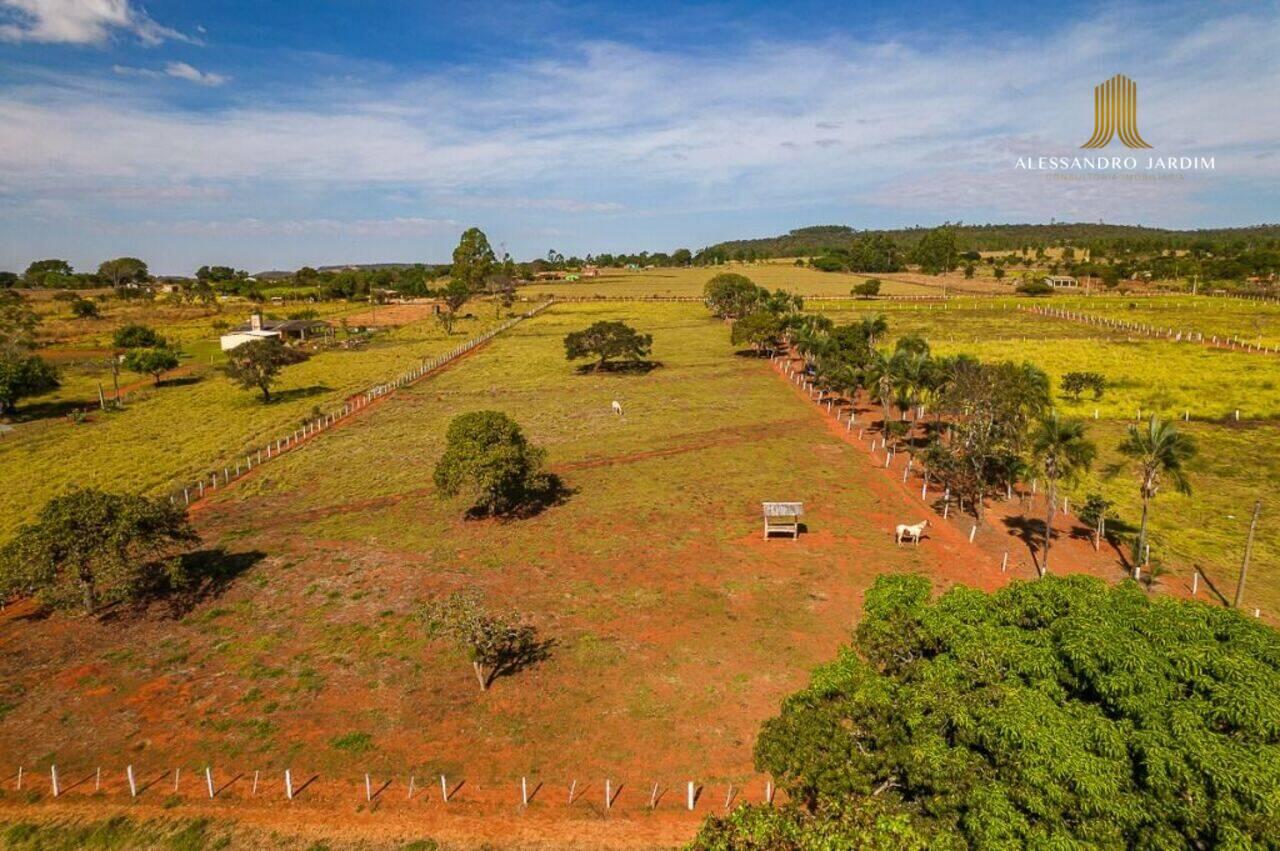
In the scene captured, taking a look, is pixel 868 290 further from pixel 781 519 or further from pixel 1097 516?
pixel 781 519

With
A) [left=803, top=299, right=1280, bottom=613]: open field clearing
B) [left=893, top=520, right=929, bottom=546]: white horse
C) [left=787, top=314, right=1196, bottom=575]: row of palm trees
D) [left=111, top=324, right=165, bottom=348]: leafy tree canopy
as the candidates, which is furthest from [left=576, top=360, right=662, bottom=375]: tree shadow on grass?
[left=111, top=324, right=165, bottom=348]: leafy tree canopy

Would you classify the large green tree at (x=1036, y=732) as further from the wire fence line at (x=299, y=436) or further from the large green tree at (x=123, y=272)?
the large green tree at (x=123, y=272)

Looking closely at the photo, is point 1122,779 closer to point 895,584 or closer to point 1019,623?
point 1019,623

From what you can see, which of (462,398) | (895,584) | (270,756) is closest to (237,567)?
(270,756)

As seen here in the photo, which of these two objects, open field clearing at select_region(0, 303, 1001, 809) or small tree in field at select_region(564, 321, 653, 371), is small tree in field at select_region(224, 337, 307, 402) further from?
small tree in field at select_region(564, 321, 653, 371)

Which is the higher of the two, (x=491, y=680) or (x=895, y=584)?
(x=895, y=584)

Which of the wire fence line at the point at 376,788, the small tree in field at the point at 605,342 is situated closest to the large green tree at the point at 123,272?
the small tree in field at the point at 605,342

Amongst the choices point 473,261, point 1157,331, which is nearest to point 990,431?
point 1157,331
